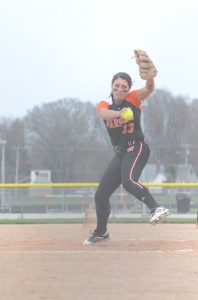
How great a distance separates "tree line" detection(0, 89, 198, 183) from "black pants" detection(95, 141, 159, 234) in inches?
1075

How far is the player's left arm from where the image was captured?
6228 mm

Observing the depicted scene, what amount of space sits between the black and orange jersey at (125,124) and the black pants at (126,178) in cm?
11

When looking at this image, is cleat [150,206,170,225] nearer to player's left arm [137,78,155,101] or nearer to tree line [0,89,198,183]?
player's left arm [137,78,155,101]

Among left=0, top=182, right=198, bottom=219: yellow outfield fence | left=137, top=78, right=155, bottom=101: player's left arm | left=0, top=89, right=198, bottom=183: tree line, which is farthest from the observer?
left=0, top=89, right=198, bottom=183: tree line

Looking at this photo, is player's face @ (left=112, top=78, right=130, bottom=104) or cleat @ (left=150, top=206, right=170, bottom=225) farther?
player's face @ (left=112, top=78, right=130, bottom=104)

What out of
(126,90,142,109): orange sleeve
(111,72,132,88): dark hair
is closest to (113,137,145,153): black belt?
(126,90,142,109): orange sleeve

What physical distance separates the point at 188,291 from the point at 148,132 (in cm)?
3400

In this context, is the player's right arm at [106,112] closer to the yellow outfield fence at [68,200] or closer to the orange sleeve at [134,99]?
the orange sleeve at [134,99]

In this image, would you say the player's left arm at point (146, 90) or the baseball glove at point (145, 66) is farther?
the player's left arm at point (146, 90)

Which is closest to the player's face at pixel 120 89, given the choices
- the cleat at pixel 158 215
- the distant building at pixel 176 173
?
the cleat at pixel 158 215

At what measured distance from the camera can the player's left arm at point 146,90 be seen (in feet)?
20.4

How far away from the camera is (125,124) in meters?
6.43

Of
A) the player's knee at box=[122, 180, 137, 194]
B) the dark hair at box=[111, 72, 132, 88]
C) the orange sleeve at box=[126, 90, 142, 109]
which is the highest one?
the dark hair at box=[111, 72, 132, 88]

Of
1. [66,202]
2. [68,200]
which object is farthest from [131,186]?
[68,200]
